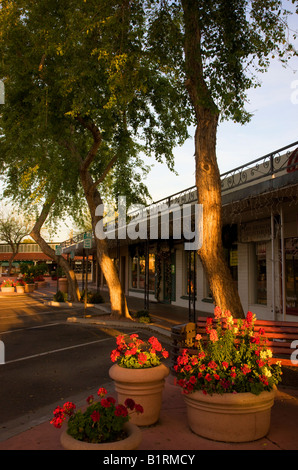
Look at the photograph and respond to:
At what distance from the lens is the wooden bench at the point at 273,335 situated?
20.5 feet

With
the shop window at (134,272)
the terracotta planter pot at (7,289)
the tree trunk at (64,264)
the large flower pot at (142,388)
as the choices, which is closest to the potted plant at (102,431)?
the large flower pot at (142,388)

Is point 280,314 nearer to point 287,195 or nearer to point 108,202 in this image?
point 287,195

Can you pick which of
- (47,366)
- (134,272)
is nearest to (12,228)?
(134,272)

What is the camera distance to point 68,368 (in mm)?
8391

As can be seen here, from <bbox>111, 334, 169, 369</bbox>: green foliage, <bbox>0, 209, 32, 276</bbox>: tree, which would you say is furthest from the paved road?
<bbox>0, 209, 32, 276</bbox>: tree

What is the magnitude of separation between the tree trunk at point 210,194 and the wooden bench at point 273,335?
0.77 meters

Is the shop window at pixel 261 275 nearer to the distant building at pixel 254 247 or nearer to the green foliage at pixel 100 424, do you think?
the distant building at pixel 254 247

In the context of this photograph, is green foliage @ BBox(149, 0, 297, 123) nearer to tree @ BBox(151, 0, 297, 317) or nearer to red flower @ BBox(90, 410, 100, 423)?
tree @ BBox(151, 0, 297, 317)

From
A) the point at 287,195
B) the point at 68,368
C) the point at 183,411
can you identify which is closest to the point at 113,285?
the point at 68,368

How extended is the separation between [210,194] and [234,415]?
409cm

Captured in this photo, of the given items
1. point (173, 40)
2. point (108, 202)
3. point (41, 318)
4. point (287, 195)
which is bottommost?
point (41, 318)

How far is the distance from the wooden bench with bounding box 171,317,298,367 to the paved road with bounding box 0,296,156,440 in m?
1.57
